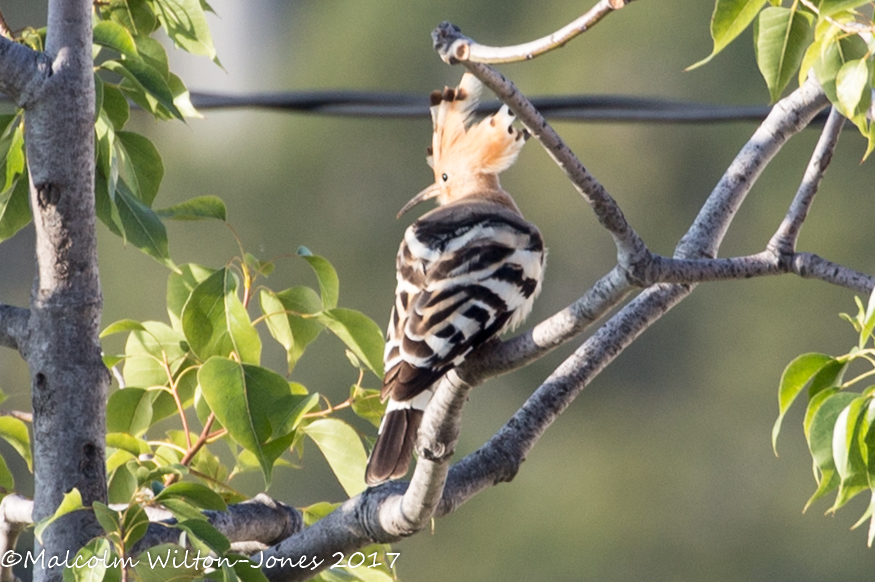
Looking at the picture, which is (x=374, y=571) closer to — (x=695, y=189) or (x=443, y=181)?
(x=443, y=181)

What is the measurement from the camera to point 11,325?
1.41 m

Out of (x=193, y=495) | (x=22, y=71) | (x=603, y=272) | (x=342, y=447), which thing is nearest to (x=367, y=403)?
(x=342, y=447)

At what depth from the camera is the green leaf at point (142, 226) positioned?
142cm

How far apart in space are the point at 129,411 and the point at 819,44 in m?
1.03

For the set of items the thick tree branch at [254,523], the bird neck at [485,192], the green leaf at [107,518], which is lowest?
the green leaf at [107,518]

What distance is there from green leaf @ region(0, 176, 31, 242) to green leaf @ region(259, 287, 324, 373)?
0.34 metres

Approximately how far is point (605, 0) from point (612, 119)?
1896 mm

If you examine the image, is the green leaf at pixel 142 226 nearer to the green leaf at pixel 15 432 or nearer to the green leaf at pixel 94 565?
the green leaf at pixel 15 432

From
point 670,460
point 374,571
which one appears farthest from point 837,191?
point 374,571

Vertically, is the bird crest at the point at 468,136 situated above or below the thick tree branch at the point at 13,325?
above

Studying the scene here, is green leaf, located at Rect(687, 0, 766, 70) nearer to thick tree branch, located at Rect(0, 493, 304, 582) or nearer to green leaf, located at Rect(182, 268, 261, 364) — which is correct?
green leaf, located at Rect(182, 268, 261, 364)

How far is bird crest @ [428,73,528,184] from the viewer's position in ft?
8.10

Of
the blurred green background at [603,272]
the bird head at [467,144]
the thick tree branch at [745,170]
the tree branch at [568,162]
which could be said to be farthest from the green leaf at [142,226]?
the blurred green background at [603,272]

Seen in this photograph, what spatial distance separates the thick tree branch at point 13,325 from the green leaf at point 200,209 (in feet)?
0.79
